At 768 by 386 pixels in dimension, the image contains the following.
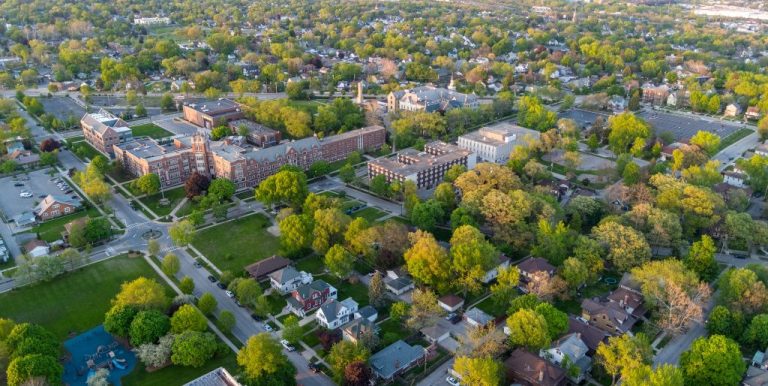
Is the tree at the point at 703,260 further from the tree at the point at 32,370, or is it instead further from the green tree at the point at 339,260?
the tree at the point at 32,370

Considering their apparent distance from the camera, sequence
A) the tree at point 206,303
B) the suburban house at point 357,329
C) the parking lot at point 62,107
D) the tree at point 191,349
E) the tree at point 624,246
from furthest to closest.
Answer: the parking lot at point 62,107
the tree at point 624,246
the tree at point 206,303
the suburban house at point 357,329
the tree at point 191,349

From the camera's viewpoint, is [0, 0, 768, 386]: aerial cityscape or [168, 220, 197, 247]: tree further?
[168, 220, 197, 247]: tree

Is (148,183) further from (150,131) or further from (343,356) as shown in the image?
(343,356)

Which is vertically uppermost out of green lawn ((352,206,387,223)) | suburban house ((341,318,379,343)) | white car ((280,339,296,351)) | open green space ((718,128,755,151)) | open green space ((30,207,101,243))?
suburban house ((341,318,379,343))

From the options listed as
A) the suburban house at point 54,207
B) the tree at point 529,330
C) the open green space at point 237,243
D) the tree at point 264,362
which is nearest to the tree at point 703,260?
the tree at point 529,330

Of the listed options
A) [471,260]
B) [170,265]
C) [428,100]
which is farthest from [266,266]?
[428,100]

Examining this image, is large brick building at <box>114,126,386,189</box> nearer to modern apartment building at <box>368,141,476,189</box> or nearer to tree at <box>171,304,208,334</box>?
modern apartment building at <box>368,141,476,189</box>

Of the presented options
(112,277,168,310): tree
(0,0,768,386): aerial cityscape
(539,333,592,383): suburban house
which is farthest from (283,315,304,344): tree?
(539,333,592,383): suburban house
